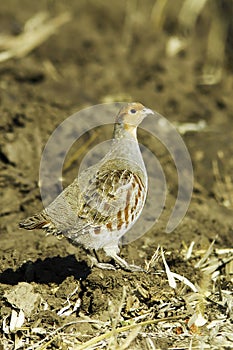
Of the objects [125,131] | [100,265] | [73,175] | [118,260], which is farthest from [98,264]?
[73,175]

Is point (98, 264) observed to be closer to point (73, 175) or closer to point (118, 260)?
point (118, 260)

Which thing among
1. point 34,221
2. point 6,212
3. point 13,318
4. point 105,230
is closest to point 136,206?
point 105,230

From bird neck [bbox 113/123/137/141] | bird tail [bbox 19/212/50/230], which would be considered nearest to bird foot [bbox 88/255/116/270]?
bird tail [bbox 19/212/50/230]

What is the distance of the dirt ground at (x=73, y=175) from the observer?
4.52m

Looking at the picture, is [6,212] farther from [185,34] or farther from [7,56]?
[185,34]

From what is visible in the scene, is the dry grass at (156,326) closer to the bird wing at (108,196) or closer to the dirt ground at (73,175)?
the dirt ground at (73,175)

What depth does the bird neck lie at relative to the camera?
5.17 metres

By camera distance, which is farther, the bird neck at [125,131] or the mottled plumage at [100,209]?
the bird neck at [125,131]

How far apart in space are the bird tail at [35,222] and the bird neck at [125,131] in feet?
3.18

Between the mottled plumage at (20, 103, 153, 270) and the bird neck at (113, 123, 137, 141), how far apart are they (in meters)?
0.33

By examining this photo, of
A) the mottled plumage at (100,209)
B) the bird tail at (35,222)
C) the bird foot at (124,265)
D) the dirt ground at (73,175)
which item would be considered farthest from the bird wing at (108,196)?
the dirt ground at (73,175)

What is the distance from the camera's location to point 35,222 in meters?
4.58

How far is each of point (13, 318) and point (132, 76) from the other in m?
6.29

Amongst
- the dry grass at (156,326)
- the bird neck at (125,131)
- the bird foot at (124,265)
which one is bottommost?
the dry grass at (156,326)
